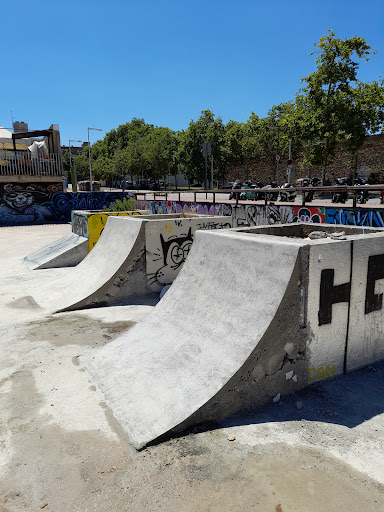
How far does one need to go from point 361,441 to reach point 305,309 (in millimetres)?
1307

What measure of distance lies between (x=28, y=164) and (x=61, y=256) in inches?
560

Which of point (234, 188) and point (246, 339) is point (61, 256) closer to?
point (246, 339)

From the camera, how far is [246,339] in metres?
3.83

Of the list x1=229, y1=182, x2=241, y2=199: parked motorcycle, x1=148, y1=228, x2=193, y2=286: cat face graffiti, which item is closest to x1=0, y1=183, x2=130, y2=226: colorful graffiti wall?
x1=229, y1=182, x2=241, y2=199: parked motorcycle

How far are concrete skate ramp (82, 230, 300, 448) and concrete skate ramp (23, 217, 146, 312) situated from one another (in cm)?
255

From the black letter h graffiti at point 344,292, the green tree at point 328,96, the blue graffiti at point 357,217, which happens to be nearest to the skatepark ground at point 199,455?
the black letter h graffiti at point 344,292

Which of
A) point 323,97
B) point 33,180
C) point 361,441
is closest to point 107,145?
point 33,180

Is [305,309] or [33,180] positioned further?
[33,180]

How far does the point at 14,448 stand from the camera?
10.8ft

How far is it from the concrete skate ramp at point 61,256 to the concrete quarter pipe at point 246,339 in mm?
7322

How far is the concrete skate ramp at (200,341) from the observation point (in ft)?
11.8

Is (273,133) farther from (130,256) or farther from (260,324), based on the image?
(260,324)

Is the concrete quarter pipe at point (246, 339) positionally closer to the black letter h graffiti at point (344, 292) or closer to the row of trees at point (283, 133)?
the black letter h graffiti at point (344, 292)

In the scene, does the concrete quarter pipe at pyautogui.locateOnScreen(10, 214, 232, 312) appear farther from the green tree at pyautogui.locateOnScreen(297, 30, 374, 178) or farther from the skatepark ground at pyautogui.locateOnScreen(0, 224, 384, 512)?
the green tree at pyautogui.locateOnScreen(297, 30, 374, 178)
